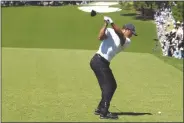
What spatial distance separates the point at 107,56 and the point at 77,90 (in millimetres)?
3463

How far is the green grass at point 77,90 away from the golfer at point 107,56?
27 centimetres

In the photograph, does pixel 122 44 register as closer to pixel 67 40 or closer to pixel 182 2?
pixel 182 2

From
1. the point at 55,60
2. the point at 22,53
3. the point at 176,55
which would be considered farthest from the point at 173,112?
the point at 176,55

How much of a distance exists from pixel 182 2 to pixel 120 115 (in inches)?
1053

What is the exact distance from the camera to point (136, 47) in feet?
118

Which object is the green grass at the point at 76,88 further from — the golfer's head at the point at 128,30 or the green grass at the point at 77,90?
the golfer's head at the point at 128,30

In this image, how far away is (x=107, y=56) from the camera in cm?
884

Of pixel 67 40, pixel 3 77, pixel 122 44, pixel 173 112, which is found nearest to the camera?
pixel 122 44

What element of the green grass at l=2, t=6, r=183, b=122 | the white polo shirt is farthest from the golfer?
the green grass at l=2, t=6, r=183, b=122

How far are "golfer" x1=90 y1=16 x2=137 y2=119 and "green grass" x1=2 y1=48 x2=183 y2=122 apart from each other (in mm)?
269

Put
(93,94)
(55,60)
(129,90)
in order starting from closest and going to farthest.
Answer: (93,94) < (129,90) < (55,60)

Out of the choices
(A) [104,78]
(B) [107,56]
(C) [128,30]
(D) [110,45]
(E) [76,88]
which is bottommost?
(E) [76,88]

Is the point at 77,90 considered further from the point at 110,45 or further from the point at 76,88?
the point at 110,45

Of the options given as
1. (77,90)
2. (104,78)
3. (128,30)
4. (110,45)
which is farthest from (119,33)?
(77,90)
